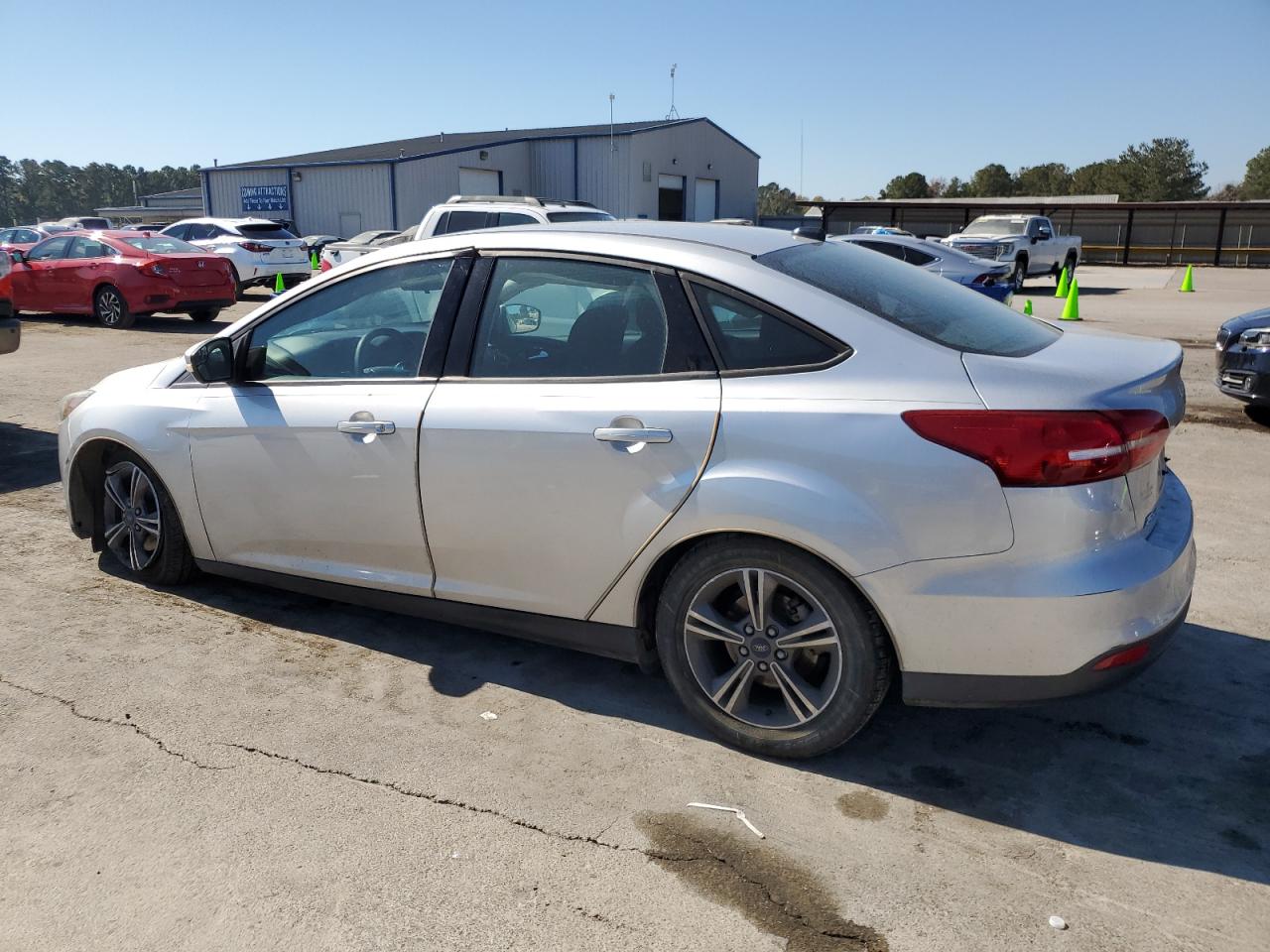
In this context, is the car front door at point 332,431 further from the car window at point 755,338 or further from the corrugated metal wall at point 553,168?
the corrugated metal wall at point 553,168

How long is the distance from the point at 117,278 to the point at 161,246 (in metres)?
1.06

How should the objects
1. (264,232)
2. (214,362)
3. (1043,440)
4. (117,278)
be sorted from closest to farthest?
(1043,440)
(214,362)
(117,278)
(264,232)

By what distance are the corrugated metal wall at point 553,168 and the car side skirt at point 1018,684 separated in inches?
1578

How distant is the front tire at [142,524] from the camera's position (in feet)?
15.4

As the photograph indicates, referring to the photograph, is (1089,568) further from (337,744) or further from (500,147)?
(500,147)

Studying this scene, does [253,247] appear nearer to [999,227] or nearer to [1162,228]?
[999,227]

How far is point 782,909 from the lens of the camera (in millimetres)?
2666

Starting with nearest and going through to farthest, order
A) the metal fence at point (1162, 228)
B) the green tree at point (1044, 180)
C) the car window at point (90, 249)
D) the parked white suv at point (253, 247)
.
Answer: the car window at point (90, 249), the parked white suv at point (253, 247), the metal fence at point (1162, 228), the green tree at point (1044, 180)

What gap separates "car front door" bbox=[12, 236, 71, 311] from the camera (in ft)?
54.7

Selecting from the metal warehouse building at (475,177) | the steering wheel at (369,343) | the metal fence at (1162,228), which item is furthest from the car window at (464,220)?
the metal fence at (1162,228)

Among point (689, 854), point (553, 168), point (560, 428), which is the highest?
point (553, 168)

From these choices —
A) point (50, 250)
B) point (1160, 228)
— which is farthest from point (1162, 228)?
point (50, 250)

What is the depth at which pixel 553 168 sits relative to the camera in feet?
136

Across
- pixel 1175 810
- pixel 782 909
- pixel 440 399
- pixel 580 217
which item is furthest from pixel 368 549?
pixel 580 217
